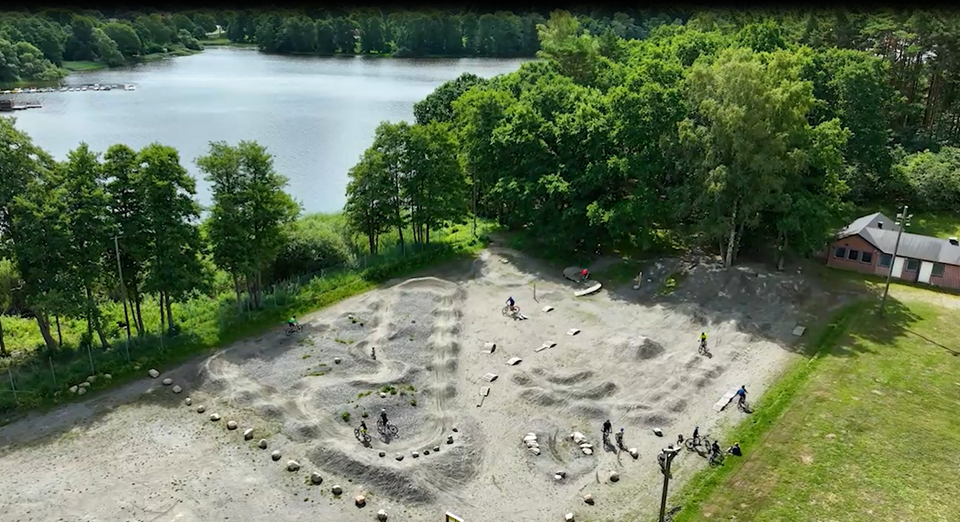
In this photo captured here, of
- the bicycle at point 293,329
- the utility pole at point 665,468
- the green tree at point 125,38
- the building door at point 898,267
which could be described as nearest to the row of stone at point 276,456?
the bicycle at point 293,329

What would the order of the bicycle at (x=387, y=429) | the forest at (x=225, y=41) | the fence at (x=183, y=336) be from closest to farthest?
the bicycle at (x=387, y=429) < the fence at (x=183, y=336) < the forest at (x=225, y=41)

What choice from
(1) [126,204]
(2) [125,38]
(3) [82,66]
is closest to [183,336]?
(1) [126,204]

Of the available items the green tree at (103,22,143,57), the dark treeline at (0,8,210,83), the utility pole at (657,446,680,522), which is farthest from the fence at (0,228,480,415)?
the green tree at (103,22,143,57)

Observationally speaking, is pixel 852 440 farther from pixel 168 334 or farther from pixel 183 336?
pixel 168 334

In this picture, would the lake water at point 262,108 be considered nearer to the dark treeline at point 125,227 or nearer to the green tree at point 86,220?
the dark treeline at point 125,227

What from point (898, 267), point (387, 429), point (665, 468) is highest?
point (665, 468)

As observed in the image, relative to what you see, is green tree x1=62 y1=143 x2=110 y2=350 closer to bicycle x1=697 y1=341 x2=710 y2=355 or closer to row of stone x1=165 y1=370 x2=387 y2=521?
row of stone x1=165 y1=370 x2=387 y2=521
